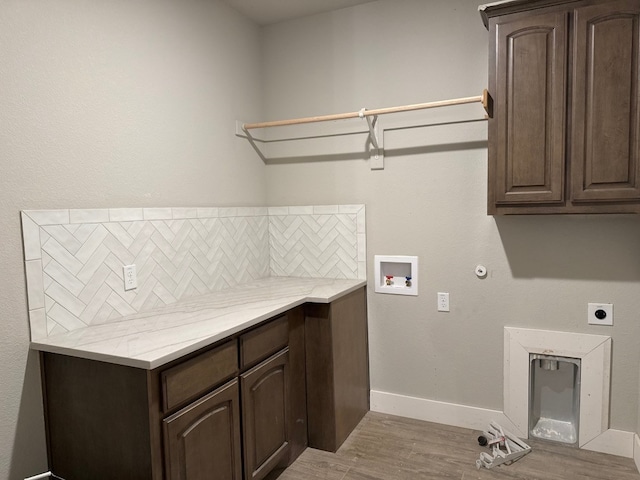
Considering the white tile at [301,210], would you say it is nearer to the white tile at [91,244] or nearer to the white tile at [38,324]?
the white tile at [91,244]

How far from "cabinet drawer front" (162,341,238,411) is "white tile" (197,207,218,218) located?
0.95 metres

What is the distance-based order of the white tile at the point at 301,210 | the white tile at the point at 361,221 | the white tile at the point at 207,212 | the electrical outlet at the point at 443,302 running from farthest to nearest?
the white tile at the point at 301,210 < the white tile at the point at 361,221 < the electrical outlet at the point at 443,302 < the white tile at the point at 207,212

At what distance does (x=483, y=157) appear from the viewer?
2.48 metres

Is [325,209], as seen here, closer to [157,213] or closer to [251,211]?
[251,211]

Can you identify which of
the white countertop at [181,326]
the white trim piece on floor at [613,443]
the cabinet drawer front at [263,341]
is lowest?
the white trim piece on floor at [613,443]

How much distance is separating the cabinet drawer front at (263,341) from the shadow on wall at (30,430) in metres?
0.78

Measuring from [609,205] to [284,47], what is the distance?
2.22 meters

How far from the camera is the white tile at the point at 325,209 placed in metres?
2.89

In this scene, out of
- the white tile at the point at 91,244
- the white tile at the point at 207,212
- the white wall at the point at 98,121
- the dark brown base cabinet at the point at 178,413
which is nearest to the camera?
the dark brown base cabinet at the point at 178,413

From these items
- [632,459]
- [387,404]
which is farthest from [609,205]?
[387,404]

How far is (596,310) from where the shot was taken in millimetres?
→ 2295

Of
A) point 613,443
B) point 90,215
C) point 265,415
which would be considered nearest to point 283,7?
point 90,215

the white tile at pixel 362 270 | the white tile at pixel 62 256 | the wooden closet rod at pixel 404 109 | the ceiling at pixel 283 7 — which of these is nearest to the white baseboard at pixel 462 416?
the white tile at pixel 362 270

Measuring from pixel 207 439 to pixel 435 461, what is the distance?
1277mm
